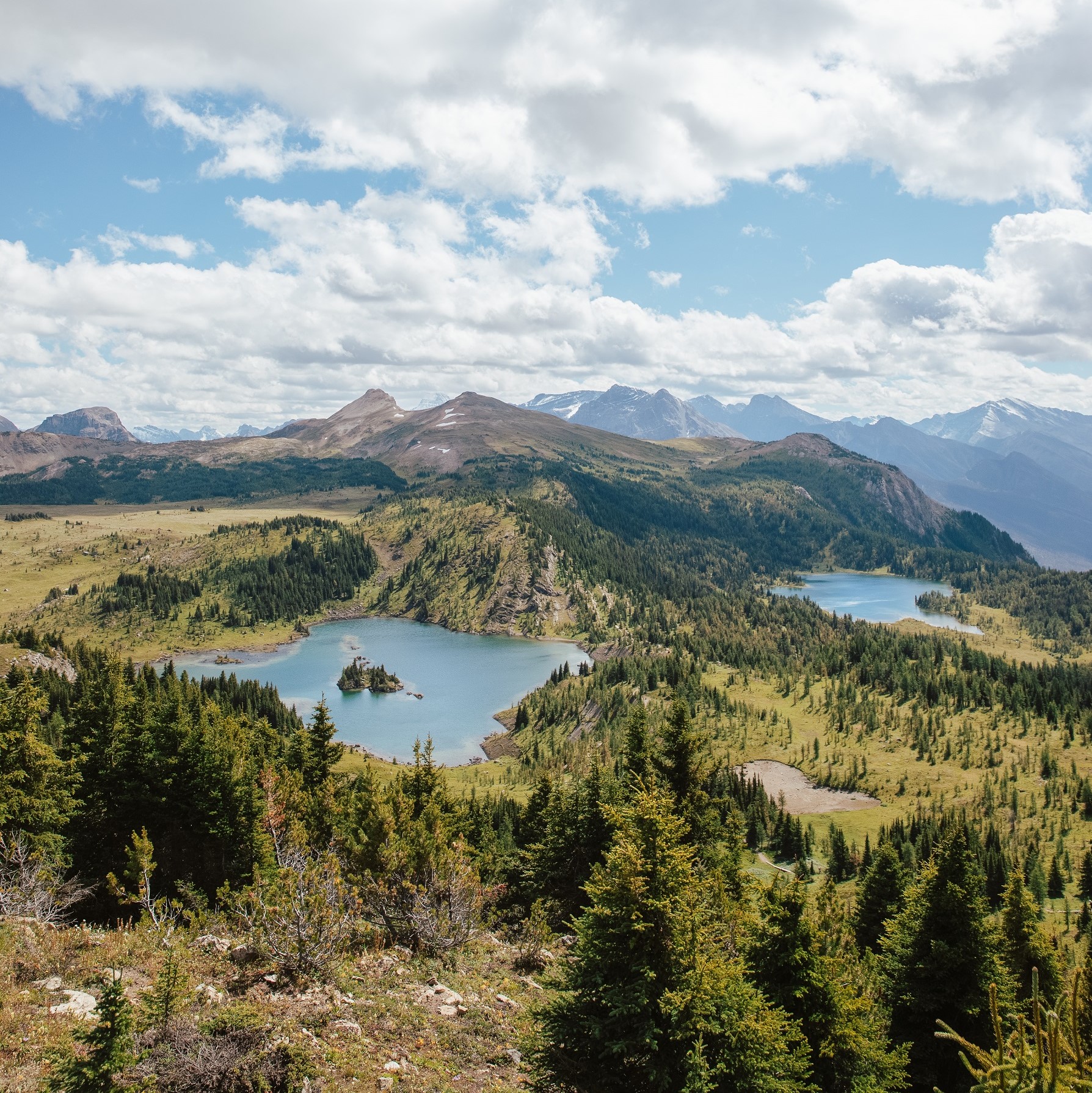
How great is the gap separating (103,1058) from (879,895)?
185 ft

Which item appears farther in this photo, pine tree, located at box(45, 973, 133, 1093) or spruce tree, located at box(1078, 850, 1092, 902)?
spruce tree, located at box(1078, 850, 1092, 902)

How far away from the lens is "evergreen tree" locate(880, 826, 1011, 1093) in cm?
2912

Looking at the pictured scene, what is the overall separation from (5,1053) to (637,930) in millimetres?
14720

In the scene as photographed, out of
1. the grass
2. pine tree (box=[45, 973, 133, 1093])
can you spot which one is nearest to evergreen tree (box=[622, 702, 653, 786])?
the grass

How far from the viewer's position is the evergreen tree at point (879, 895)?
178 ft

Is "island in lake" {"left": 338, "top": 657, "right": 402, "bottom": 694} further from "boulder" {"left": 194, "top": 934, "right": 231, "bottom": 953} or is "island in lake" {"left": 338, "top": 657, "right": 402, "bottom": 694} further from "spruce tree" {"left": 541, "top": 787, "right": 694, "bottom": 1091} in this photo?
"spruce tree" {"left": 541, "top": 787, "right": 694, "bottom": 1091}

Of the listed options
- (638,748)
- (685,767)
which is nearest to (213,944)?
(685,767)

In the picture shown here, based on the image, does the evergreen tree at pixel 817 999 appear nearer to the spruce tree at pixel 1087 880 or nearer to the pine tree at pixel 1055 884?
the spruce tree at pixel 1087 880

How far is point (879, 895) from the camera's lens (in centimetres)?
5512

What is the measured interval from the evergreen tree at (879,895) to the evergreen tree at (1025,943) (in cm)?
1746

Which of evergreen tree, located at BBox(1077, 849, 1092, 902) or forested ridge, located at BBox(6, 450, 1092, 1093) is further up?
forested ridge, located at BBox(6, 450, 1092, 1093)

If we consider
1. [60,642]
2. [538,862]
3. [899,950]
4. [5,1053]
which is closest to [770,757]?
[538,862]

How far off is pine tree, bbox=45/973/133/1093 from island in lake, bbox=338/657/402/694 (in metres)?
169

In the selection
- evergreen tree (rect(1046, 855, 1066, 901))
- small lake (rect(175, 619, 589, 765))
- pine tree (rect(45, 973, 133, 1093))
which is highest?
pine tree (rect(45, 973, 133, 1093))
